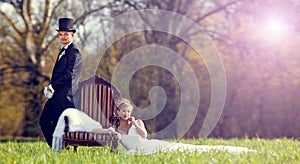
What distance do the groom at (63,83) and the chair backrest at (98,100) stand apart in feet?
0.55

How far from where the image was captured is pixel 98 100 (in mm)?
7387

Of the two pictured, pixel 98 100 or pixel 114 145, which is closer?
pixel 114 145

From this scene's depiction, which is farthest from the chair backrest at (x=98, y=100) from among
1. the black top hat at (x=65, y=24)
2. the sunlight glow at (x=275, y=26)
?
the sunlight glow at (x=275, y=26)

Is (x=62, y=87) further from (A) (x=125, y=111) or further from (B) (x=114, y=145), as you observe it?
(B) (x=114, y=145)

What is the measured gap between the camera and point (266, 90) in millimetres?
22531

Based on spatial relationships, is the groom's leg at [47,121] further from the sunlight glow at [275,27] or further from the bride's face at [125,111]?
the sunlight glow at [275,27]

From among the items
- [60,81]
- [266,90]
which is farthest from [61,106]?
[266,90]

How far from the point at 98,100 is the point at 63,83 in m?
0.54

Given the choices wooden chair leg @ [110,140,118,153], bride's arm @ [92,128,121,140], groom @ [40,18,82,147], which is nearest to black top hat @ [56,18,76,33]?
groom @ [40,18,82,147]

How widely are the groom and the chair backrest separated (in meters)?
0.17

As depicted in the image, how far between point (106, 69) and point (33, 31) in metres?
3.02

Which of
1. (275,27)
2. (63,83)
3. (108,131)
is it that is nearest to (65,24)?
(63,83)

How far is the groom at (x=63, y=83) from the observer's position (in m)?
7.35

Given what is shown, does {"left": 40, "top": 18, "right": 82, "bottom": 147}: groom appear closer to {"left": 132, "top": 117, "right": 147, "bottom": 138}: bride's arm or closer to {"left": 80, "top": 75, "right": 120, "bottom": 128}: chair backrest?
{"left": 80, "top": 75, "right": 120, "bottom": 128}: chair backrest
